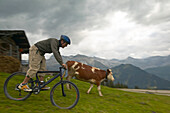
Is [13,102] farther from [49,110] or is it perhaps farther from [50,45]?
[50,45]

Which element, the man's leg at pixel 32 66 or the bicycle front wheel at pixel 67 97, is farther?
the man's leg at pixel 32 66

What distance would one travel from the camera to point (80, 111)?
4469 millimetres

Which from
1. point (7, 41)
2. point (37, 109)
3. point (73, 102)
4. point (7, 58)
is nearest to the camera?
point (37, 109)

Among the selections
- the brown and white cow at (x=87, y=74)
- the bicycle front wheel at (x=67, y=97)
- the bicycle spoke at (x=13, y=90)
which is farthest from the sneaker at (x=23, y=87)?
the brown and white cow at (x=87, y=74)

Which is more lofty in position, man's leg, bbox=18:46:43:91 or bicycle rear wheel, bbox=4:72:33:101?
man's leg, bbox=18:46:43:91

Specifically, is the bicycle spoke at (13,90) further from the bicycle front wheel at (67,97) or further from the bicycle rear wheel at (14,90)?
the bicycle front wheel at (67,97)

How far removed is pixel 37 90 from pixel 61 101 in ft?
2.95

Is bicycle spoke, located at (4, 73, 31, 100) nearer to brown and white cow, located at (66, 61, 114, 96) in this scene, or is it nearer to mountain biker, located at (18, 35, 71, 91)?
mountain biker, located at (18, 35, 71, 91)

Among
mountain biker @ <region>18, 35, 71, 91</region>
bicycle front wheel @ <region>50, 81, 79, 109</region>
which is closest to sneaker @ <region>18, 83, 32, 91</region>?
mountain biker @ <region>18, 35, 71, 91</region>

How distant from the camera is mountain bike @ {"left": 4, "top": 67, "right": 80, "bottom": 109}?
4.34m

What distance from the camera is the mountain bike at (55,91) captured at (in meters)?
4.34

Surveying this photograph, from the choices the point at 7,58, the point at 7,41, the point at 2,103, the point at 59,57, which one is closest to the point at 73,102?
the point at 59,57

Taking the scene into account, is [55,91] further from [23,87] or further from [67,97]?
[23,87]

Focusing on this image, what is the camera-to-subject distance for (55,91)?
14.6 feet
